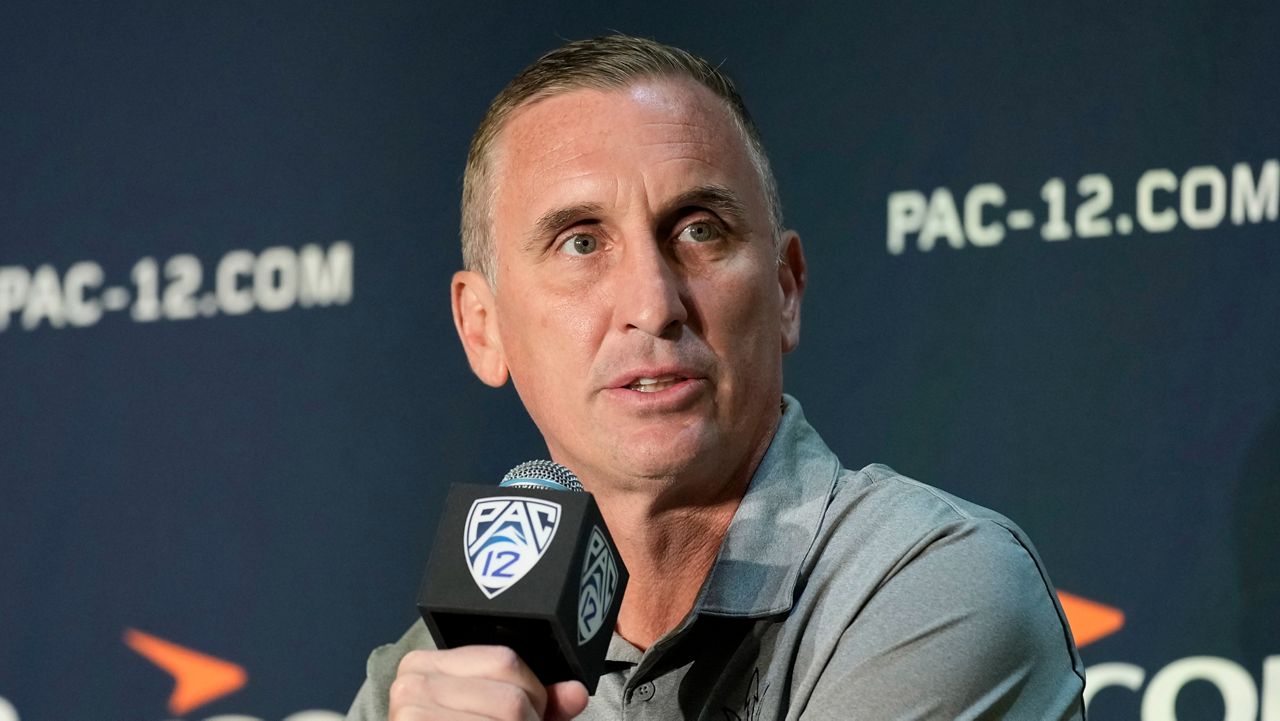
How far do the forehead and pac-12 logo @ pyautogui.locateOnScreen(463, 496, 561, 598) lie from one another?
624 millimetres

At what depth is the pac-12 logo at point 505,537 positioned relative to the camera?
129 centimetres

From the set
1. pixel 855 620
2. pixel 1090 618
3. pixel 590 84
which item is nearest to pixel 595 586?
pixel 855 620

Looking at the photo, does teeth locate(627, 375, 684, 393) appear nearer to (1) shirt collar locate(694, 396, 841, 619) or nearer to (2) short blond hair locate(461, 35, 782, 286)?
(1) shirt collar locate(694, 396, 841, 619)

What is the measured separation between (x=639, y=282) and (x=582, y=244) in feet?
0.46

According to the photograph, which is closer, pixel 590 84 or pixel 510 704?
pixel 510 704

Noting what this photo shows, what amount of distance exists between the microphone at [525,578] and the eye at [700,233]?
592 millimetres

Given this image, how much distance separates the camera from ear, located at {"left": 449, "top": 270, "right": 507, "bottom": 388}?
215cm

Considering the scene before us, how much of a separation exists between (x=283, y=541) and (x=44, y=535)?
1.82 ft

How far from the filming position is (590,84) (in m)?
2.01

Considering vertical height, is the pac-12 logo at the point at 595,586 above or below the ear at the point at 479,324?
below

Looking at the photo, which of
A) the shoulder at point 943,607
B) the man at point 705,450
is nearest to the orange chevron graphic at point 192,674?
the man at point 705,450

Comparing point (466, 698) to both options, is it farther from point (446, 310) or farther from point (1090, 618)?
point (446, 310)

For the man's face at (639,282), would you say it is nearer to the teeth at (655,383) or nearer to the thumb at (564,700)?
the teeth at (655,383)

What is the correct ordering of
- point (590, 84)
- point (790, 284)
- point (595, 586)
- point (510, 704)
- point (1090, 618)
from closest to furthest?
point (510, 704), point (595, 586), point (590, 84), point (790, 284), point (1090, 618)
